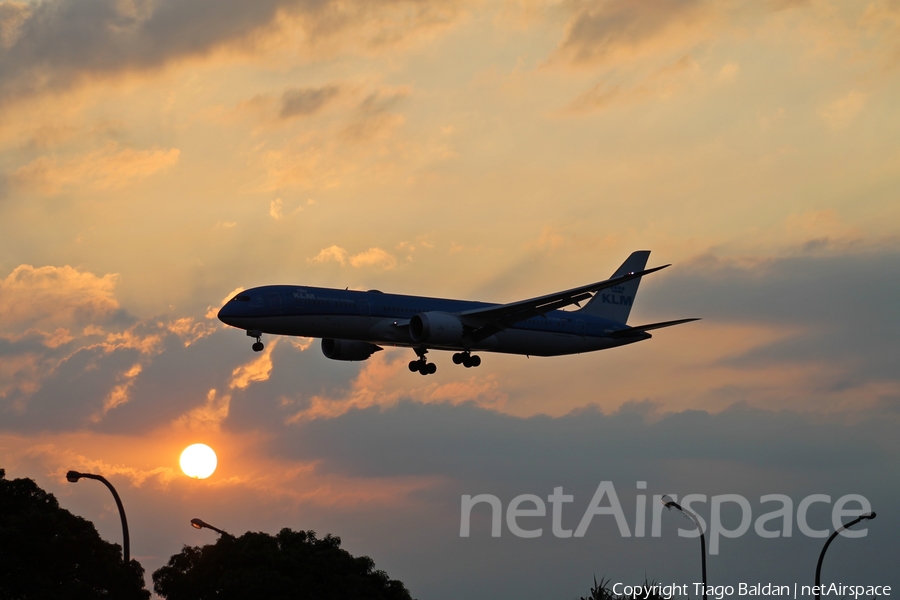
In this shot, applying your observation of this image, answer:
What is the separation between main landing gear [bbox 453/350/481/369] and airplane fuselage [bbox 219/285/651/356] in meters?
2.06

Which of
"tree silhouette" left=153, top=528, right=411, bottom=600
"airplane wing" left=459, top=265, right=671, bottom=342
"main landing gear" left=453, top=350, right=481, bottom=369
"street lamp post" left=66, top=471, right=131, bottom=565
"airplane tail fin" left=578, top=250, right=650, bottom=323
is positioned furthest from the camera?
"airplane tail fin" left=578, top=250, right=650, bottom=323

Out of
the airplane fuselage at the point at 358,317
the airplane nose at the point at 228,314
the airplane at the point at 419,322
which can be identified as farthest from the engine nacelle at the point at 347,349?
the airplane nose at the point at 228,314

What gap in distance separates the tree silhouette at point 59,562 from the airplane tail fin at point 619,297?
34.3 meters

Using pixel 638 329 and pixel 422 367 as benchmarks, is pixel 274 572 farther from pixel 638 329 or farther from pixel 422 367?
pixel 638 329

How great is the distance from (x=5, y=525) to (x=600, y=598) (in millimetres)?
25320

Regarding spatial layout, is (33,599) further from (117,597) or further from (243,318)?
(243,318)

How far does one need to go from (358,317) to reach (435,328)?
4.05 meters

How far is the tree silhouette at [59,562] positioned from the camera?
138 feet

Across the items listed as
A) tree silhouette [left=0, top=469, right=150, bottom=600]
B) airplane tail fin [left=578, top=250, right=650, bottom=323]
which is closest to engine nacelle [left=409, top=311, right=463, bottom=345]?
airplane tail fin [left=578, top=250, right=650, bottom=323]

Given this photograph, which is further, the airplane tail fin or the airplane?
the airplane tail fin

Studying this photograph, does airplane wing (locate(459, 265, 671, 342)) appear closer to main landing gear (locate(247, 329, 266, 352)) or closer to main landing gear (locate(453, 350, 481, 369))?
main landing gear (locate(453, 350, 481, 369))

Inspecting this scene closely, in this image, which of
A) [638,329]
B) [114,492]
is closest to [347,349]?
[638,329]

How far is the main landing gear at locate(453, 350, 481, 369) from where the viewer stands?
60.6m

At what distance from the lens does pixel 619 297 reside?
7238 cm
